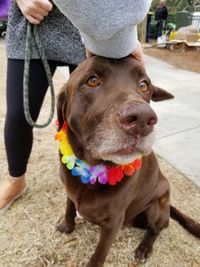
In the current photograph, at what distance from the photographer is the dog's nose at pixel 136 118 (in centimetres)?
150

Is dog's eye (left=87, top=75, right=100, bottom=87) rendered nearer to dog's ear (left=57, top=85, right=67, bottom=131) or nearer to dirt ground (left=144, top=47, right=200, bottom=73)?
dog's ear (left=57, top=85, right=67, bottom=131)

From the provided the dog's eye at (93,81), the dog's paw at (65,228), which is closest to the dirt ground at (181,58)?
the dog's paw at (65,228)

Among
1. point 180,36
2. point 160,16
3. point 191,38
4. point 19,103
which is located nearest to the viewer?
point 19,103

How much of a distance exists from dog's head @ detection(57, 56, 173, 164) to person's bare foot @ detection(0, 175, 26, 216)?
3.33 feet

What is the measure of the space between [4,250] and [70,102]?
127cm

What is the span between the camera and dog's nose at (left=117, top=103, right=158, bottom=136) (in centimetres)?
150

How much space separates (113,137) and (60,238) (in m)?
1.30

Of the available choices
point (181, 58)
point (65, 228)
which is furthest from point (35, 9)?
point (181, 58)

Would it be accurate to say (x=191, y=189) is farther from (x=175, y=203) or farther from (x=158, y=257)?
(x=158, y=257)

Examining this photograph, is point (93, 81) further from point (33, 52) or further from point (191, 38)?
point (191, 38)

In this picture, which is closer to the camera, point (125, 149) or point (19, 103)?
point (125, 149)

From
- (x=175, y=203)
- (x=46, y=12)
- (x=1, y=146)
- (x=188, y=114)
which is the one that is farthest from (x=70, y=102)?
(x=188, y=114)

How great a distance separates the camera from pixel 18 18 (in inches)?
88.1

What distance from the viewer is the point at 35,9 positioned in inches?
80.1
